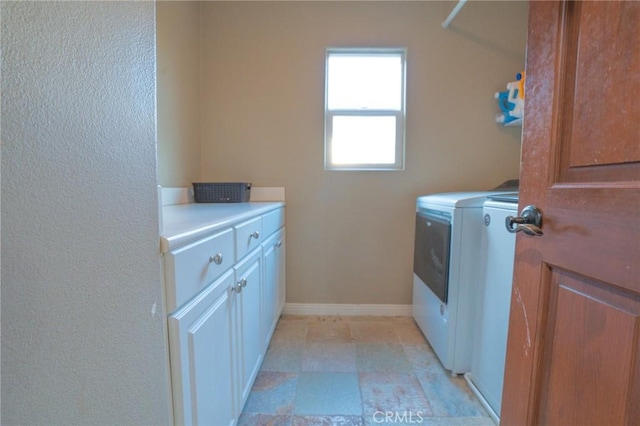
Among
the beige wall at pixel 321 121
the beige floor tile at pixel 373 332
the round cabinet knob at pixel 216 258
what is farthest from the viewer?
the beige wall at pixel 321 121

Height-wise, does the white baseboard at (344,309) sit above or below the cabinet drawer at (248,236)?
below

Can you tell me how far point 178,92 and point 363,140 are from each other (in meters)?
1.37

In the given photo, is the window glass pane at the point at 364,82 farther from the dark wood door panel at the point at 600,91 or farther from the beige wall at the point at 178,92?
the dark wood door panel at the point at 600,91

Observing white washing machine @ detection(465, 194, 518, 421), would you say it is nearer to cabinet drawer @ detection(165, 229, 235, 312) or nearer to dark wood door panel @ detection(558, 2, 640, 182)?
dark wood door panel @ detection(558, 2, 640, 182)

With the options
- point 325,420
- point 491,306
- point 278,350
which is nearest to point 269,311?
point 278,350

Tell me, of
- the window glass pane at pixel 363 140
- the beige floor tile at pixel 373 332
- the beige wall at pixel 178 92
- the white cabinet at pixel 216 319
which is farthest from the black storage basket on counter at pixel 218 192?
the beige floor tile at pixel 373 332

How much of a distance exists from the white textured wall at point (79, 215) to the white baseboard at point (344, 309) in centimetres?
171

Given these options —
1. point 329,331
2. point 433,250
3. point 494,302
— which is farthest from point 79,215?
point 329,331

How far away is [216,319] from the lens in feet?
2.99

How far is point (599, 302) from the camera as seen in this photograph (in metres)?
0.54

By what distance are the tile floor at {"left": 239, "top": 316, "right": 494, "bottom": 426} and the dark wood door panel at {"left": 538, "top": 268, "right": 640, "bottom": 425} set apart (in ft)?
2.60

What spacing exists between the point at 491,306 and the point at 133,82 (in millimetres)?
1559

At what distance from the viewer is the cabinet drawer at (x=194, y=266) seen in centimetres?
67

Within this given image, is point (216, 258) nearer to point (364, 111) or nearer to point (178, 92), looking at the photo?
point (178, 92)
